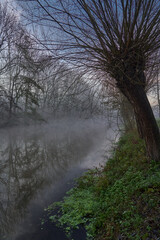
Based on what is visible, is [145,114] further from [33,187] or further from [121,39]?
[33,187]

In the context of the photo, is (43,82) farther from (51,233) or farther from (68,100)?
(51,233)

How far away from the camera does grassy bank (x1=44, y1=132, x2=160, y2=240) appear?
3.19 m

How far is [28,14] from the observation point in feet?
13.7

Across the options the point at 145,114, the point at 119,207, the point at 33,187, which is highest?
the point at 145,114

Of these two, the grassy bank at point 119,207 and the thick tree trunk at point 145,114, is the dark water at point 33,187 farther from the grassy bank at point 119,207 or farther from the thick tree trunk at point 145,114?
the thick tree trunk at point 145,114

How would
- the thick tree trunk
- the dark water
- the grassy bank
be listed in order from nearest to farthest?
the grassy bank < the dark water < the thick tree trunk

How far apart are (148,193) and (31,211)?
347cm

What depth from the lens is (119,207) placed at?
4.00m

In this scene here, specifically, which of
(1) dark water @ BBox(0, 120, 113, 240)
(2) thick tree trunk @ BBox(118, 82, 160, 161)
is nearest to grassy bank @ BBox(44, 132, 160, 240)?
(1) dark water @ BBox(0, 120, 113, 240)

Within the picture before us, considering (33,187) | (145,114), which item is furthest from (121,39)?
(33,187)

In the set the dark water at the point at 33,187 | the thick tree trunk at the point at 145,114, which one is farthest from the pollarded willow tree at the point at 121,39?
the dark water at the point at 33,187

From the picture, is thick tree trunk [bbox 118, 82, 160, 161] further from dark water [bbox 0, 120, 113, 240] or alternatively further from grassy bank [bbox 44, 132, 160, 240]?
dark water [bbox 0, 120, 113, 240]

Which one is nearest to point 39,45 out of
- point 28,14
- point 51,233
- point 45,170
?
point 28,14

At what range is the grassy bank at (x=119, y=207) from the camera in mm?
3186
